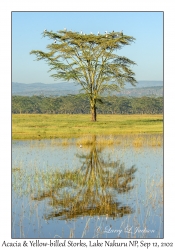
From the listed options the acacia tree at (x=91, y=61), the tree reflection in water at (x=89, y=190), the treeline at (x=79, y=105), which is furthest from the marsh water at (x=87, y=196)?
the treeline at (x=79, y=105)

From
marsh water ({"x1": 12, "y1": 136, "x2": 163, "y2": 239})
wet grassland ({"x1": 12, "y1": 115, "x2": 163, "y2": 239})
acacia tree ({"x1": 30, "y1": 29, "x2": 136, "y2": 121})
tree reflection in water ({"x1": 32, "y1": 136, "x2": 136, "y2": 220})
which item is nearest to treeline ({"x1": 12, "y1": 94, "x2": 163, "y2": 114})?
acacia tree ({"x1": 30, "y1": 29, "x2": 136, "y2": 121})

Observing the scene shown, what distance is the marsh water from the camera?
955 cm

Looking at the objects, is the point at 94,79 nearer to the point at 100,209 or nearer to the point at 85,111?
the point at 100,209

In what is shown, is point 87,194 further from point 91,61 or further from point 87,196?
point 91,61

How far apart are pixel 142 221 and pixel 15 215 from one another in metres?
2.95

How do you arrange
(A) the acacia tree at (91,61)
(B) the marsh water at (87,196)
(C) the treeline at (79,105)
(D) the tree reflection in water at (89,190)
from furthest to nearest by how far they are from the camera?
(C) the treeline at (79,105), (A) the acacia tree at (91,61), (D) the tree reflection in water at (89,190), (B) the marsh water at (87,196)

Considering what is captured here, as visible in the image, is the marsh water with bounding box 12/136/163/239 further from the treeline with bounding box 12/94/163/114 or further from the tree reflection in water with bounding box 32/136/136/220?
the treeline with bounding box 12/94/163/114

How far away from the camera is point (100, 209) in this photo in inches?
426

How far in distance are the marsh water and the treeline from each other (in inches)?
3548

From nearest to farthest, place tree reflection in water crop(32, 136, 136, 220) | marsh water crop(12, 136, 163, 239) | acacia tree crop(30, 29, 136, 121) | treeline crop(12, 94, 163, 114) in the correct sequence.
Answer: marsh water crop(12, 136, 163, 239), tree reflection in water crop(32, 136, 136, 220), acacia tree crop(30, 29, 136, 121), treeline crop(12, 94, 163, 114)

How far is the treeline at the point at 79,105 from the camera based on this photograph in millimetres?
111625

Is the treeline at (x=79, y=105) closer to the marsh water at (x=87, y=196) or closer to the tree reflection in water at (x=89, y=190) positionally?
the marsh water at (x=87, y=196)
